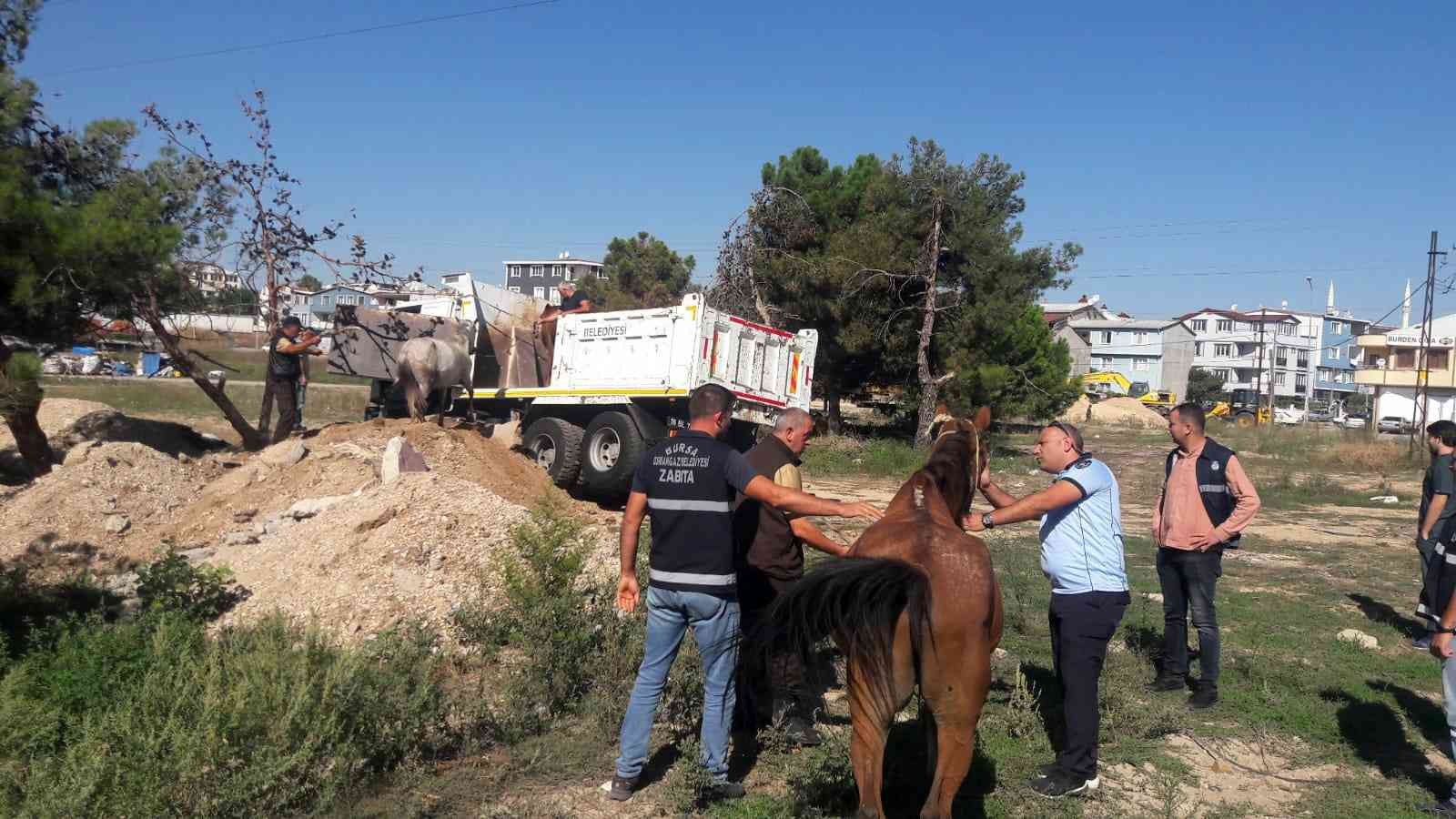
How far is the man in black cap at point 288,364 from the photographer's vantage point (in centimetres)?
1230

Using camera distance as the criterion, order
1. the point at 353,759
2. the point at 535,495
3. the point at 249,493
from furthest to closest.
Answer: the point at 535,495, the point at 249,493, the point at 353,759

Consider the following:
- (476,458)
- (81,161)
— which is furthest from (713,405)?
(476,458)

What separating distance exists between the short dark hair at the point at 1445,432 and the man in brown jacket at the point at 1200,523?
211 centimetres

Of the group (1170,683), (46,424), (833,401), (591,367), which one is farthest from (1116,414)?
(1170,683)

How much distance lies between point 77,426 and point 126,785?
10.8 m

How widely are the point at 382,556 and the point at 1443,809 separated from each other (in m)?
6.48

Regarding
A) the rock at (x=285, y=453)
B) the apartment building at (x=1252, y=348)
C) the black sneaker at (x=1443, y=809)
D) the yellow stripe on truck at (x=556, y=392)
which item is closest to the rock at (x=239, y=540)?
the rock at (x=285, y=453)

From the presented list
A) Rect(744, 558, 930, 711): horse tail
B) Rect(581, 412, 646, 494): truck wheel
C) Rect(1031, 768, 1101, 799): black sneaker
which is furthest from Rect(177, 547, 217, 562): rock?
Rect(1031, 768, 1101, 799): black sneaker

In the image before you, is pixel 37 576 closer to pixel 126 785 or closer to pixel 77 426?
pixel 126 785

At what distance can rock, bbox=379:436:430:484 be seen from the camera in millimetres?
9797

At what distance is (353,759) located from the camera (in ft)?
13.4

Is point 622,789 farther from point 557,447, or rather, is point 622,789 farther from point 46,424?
point 46,424

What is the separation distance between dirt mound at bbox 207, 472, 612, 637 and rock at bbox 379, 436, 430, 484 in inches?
21.4

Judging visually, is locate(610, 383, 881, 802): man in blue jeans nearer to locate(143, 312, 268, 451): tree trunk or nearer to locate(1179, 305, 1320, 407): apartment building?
locate(143, 312, 268, 451): tree trunk
